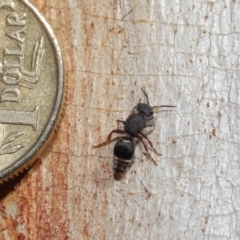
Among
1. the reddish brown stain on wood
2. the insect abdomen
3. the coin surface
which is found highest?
the coin surface

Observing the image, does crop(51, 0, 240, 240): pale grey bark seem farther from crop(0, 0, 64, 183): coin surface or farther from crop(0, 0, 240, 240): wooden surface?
crop(0, 0, 64, 183): coin surface

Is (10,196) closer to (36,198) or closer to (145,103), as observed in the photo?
(36,198)

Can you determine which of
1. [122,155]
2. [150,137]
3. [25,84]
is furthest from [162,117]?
[25,84]

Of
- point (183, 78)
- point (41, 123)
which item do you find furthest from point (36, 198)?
point (183, 78)

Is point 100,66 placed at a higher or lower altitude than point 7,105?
higher

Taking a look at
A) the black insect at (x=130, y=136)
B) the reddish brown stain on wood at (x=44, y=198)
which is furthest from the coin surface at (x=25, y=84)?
the black insect at (x=130, y=136)

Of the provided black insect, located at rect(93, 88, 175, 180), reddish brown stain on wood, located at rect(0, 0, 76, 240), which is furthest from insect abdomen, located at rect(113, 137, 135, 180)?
reddish brown stain on wood, located at rect(0, 0, 76, 240)
